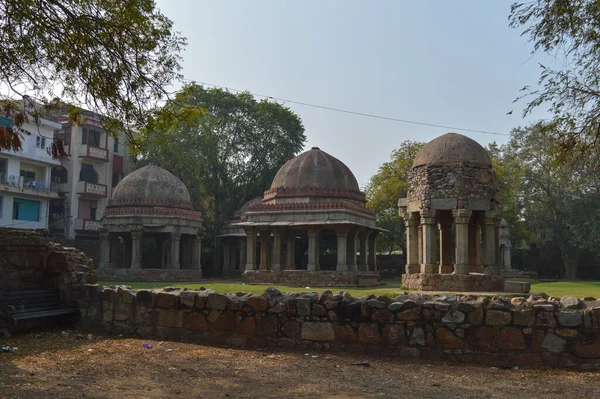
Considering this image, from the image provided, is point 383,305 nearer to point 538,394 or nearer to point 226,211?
point 538,394

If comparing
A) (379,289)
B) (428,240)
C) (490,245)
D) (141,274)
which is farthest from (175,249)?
(490,245)

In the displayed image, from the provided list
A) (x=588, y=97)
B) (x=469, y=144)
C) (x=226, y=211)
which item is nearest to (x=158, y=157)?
(x=226, y=211)

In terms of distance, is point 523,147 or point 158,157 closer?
point 158,157

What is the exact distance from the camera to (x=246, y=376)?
631 cm

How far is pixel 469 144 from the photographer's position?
18391 mm

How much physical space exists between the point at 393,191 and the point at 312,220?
1013cm

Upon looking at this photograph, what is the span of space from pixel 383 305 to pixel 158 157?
32840 mm

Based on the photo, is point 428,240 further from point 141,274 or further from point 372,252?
point 141,274

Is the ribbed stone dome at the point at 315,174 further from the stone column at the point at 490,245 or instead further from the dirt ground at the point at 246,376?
the dirt ground at the point at 246,376

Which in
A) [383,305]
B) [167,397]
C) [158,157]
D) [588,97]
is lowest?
[167,397]

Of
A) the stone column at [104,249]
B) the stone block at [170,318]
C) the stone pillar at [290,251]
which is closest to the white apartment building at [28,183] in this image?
the stone column at [104,249]

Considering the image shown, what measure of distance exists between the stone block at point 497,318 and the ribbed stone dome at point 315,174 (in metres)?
21.2

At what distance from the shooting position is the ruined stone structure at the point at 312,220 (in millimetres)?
25547

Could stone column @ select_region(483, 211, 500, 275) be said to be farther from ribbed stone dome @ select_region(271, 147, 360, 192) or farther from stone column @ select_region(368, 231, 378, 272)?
stone column @ select_region(368, 231, 378, 272)
